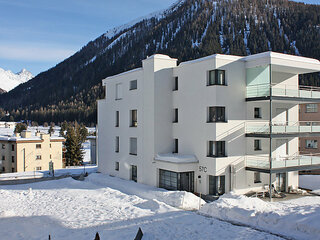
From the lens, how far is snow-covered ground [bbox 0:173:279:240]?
631 inches

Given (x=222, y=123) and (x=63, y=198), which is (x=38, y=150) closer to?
(x=63, y=198)

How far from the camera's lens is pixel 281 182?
2716 cm

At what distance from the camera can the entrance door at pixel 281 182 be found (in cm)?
2684

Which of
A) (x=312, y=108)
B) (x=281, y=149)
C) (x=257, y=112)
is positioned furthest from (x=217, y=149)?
(x=312, y=108)

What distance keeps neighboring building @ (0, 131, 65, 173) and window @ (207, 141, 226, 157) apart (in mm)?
41207

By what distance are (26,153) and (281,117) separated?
4443 centimetres

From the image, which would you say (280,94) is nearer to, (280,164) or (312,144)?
(280,164)

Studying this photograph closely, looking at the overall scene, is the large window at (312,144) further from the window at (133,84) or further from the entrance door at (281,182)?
the window at (133,84)

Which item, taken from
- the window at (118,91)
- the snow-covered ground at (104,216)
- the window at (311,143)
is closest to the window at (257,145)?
the snow-covered ground at (104,216)

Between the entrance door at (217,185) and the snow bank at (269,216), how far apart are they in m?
2.99

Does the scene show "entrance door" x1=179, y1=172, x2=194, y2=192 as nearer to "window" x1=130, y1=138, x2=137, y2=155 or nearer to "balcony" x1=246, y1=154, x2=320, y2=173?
"balcony" x1=246, y1=154, x2=320, y2=173

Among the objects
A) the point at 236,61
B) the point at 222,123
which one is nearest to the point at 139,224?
the point at 222,123

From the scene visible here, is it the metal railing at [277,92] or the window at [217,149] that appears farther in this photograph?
the window at [217,149]

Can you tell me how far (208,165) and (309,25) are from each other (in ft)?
592
